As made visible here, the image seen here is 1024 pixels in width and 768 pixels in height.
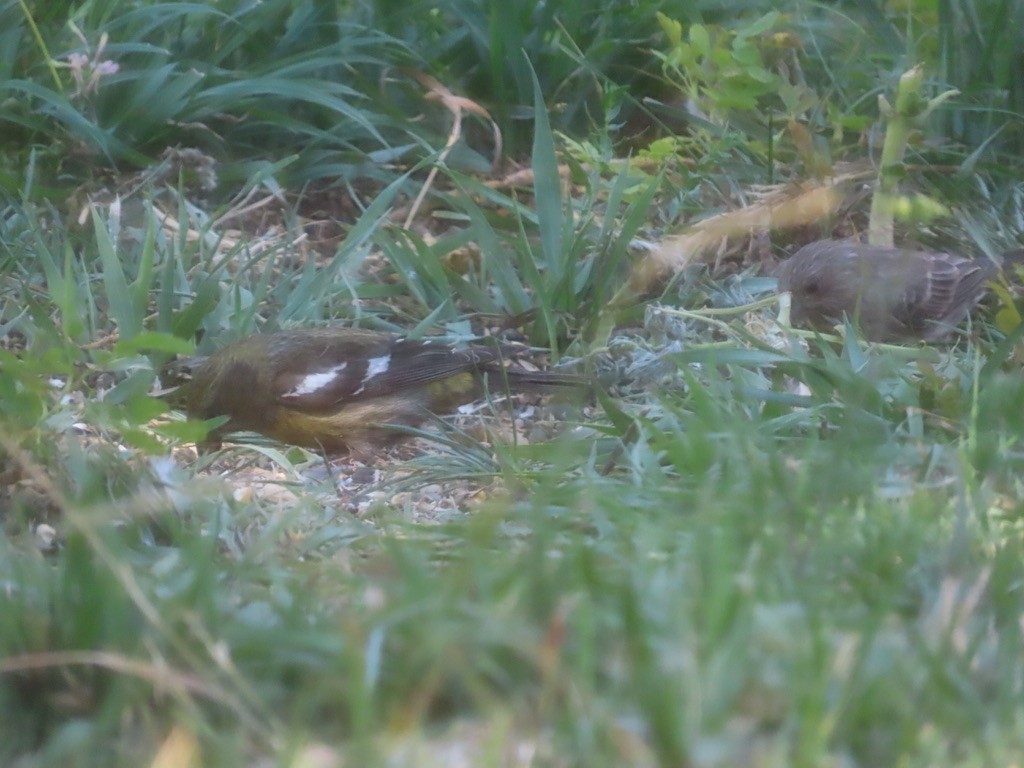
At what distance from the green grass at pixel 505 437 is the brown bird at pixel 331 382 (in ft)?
0.48

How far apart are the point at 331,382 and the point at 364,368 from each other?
5.0 inches

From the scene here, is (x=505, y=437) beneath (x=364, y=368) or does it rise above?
beneath

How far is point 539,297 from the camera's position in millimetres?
4957

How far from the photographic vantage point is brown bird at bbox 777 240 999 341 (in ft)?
16.6

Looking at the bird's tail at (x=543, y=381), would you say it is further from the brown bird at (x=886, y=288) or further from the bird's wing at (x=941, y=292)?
the bird's wing at (x=941, y=292)

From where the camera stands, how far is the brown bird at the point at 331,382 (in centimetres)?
455

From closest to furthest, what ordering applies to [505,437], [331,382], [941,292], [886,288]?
1. [505,437]
2. [331,382]
3. [886,288]
4. [941,292]

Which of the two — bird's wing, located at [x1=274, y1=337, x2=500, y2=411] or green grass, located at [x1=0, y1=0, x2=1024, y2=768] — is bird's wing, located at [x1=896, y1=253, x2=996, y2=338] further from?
bird's wing, located at [x1=274, y1=337, x2=500, y2=411]

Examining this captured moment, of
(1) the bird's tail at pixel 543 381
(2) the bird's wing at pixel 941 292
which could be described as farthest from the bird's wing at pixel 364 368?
(2) the bird's wing at pixel 941 292

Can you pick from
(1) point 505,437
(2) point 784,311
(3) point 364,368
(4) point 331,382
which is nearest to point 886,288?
(2) point 784,311

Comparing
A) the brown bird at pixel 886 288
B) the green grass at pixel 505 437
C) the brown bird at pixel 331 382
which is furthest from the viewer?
the brown bird at pixel 886 288

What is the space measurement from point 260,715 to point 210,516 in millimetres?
1417

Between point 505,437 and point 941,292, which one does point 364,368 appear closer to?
point 505,437

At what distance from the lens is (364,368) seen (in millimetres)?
4664
